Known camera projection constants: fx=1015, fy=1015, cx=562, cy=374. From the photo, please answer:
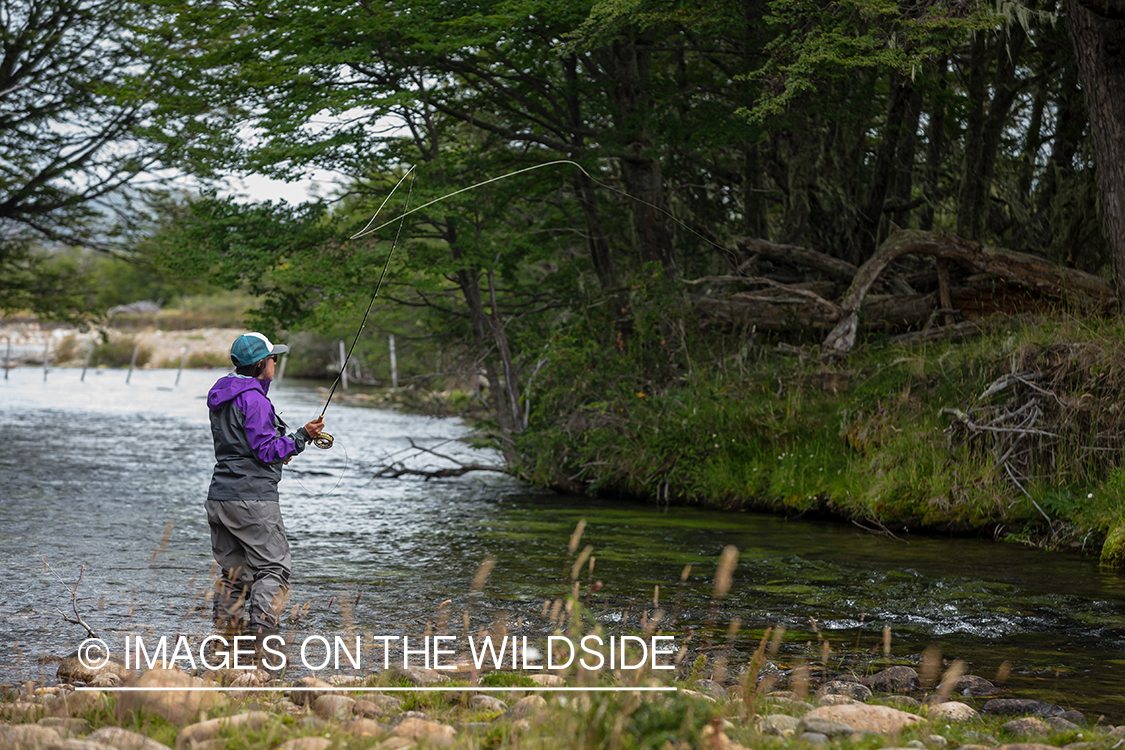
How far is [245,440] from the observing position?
5059 mm

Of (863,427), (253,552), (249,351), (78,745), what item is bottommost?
(78,745)

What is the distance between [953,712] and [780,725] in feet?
3.38

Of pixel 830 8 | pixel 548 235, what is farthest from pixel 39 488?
pixel 830 8

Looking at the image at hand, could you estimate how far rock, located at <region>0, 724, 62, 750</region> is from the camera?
3031 mm

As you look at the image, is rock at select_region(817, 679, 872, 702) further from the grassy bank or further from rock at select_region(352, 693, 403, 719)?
the grassy bank

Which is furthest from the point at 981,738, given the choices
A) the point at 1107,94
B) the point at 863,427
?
the point at 1107,94

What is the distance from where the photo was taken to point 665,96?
1312 centimetres

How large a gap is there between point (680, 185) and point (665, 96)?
6.85ft

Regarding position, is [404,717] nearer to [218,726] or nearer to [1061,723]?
[218,726]


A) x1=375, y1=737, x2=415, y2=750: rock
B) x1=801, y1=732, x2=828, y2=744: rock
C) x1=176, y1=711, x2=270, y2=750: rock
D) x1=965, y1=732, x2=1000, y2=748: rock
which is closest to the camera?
x1=375, y1=737, x2=415, y2=750: rock

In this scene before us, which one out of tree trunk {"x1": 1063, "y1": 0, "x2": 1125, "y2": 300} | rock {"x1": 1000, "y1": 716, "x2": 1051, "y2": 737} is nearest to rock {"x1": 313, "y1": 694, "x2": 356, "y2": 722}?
rock {"x1": 1000, "y1": 716, "x2": 1051, "y2": 737}

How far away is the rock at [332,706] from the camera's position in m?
3.69

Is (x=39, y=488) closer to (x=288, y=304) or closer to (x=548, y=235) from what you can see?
(x=288, y=304)

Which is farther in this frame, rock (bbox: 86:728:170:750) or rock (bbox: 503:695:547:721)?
rock (bbox: 503:695:547:721)
